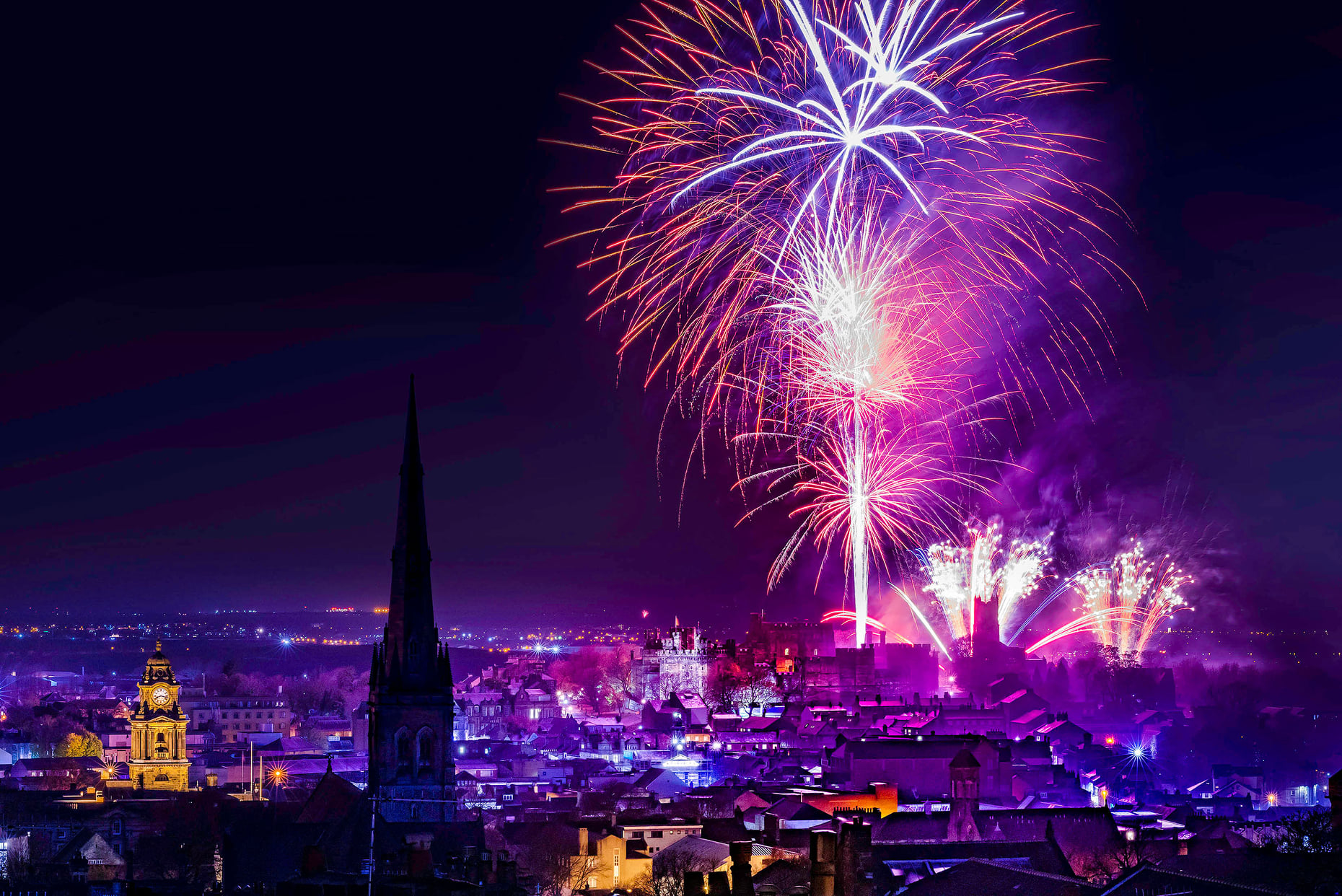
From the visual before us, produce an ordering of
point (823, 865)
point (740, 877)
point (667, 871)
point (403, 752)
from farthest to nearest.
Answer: point (667, 871), point (403, 752), point (823, 865), point (740, 877)

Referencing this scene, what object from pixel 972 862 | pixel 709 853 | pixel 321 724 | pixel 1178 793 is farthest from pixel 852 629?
pixel 972 862

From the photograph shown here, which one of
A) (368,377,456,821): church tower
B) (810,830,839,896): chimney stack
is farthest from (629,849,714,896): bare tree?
(810,830,839,896): chimney stack

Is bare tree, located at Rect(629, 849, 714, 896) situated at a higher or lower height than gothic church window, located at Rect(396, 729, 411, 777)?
lower

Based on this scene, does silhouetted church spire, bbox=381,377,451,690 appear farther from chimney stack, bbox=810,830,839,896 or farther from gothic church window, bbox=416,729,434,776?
chimney stack, bbox=810,830,839,896

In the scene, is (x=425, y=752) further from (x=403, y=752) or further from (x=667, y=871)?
(x=667, y=871)

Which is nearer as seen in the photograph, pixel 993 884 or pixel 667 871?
pixel 993 884

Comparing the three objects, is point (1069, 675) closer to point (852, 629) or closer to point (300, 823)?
point (852, 629)

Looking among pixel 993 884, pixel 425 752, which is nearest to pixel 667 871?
pixel 425 752
